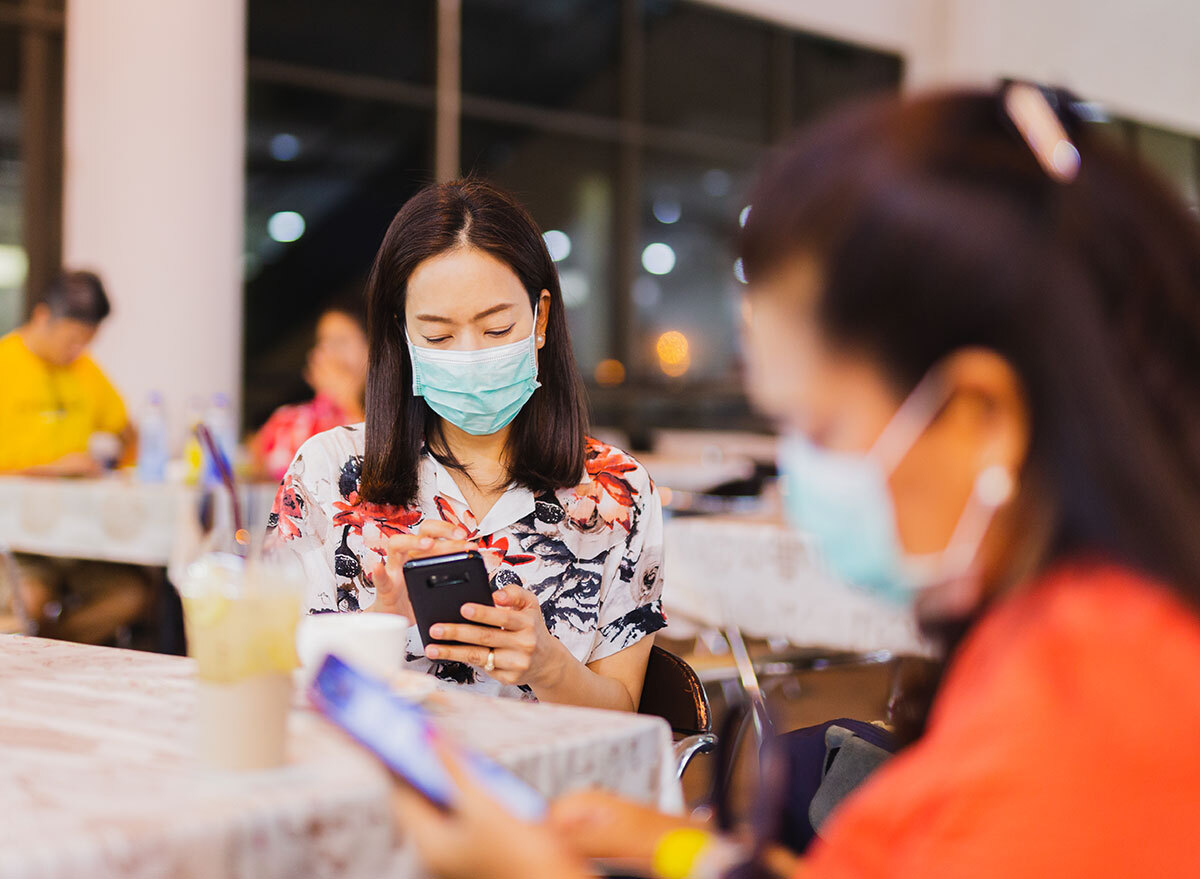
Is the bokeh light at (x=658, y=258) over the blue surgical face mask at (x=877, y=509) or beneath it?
over

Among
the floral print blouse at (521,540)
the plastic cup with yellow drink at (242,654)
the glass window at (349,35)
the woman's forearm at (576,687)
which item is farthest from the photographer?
the glass window at (349,35)

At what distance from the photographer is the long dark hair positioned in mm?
666

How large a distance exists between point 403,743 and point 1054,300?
1.58ft

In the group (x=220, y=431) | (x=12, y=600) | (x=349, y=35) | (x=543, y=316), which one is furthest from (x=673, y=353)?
(x=543, y=316)

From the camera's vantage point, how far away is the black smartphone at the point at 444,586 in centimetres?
128

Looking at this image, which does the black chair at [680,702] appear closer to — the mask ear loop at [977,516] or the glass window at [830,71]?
the mask ear loop at [977,516]

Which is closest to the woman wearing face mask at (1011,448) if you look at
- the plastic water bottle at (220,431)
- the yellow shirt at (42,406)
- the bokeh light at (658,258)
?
the plastic water bottle at (220,431)

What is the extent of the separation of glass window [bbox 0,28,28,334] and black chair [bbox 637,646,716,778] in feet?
14.6

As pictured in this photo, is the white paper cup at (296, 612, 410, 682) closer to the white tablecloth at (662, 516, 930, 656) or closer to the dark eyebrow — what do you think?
the dark eyebrow

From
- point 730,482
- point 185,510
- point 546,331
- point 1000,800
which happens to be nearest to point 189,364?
point 185,510

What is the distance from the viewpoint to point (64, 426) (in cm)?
410

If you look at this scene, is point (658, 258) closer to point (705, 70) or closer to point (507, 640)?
point (705, 70)

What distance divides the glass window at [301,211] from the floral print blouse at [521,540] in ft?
13.5

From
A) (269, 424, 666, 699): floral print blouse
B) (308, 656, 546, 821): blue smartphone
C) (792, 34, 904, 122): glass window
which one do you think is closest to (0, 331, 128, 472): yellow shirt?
(269, 424, 666, 699): floral print blouse
